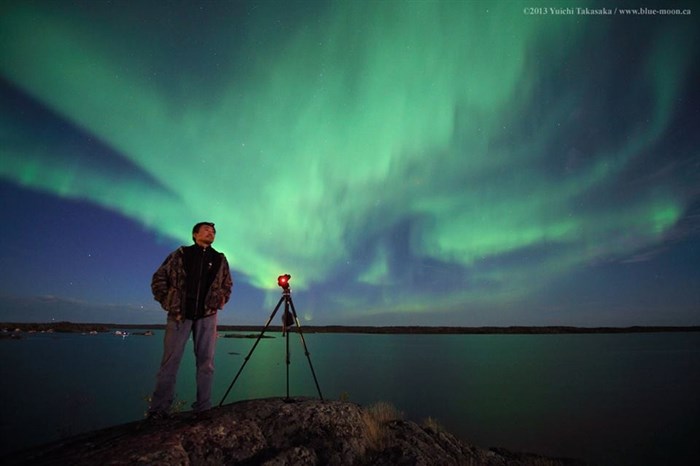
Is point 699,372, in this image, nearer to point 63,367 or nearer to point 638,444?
point 638,444

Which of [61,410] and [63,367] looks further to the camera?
[63,367]

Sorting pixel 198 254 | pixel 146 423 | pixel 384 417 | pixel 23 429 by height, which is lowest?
pixel 23 429

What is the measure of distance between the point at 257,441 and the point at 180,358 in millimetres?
1635

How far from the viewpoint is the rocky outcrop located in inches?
169

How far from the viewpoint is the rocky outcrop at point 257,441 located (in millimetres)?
4297

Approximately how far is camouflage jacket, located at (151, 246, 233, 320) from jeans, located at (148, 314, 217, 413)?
163 millimetres

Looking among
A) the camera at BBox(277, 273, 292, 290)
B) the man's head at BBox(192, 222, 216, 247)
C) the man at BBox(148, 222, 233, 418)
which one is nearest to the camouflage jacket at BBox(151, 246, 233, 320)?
the man at BBox(148, 222, 233, 418)

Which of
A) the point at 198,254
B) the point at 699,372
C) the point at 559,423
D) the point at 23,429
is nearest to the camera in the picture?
the point at 198,254

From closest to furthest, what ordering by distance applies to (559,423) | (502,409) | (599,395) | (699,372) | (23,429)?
(23,429)
(559,423)
(502,409)
(599,395)
(699,372)

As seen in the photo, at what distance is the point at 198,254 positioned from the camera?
5652 millimetres

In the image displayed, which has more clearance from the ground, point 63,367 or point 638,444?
point 63,367

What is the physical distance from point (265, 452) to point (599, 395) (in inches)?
1166

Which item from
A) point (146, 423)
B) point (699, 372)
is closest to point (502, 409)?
point (146, 423)

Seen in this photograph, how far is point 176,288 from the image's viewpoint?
5.36 m
